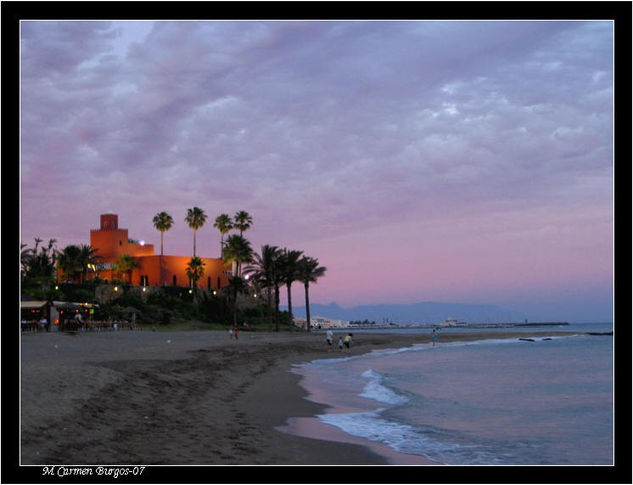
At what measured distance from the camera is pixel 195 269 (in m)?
95.3

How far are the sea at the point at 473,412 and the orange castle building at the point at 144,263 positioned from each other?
67.7m

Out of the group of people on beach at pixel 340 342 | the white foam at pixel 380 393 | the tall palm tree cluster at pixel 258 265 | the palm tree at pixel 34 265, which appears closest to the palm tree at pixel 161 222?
the tall palm tree cluster at pixel 258 265

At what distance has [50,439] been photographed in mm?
9000

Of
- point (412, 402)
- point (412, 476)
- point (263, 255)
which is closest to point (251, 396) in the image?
point (412, 402)

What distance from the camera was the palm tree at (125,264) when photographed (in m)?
92.9

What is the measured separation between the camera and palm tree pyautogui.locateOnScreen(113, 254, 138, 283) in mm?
92938

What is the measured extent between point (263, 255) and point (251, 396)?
61.6 meters

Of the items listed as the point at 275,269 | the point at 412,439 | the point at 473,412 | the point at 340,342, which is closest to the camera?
the point at 412,439

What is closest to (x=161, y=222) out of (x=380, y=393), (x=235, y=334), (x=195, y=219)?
(x=195, y=219)

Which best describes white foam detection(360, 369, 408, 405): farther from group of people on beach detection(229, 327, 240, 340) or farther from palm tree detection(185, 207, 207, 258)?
palm tree detection(185, 207, 207, 258)

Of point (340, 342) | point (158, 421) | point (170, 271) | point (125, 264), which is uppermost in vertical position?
point (125, 264)

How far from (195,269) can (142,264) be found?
932 cm

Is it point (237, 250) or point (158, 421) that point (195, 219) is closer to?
point (237, 250)

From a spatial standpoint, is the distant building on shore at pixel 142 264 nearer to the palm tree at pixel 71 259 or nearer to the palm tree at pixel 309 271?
the palm tree at pixel 71 259
